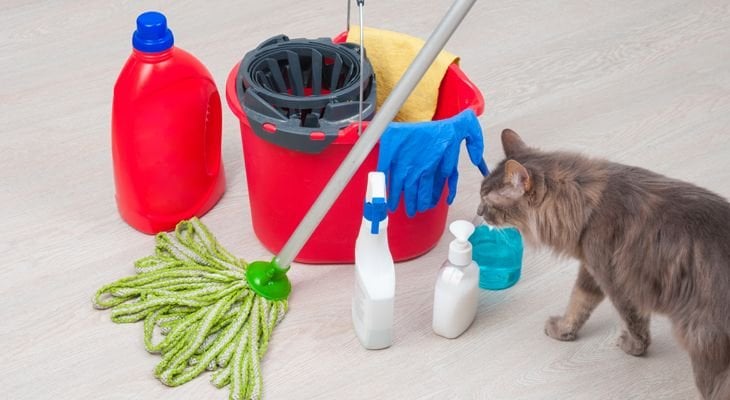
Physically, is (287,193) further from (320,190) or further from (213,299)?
(213,299)

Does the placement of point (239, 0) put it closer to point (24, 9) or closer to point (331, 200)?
point (24, 9)

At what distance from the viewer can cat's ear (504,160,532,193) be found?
1.67 metres

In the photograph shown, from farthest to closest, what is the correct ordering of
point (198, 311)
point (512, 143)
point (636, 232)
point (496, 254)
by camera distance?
point (496, 254)
point (198, 311)
point (512, 143)
point (636, 232)

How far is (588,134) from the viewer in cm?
242

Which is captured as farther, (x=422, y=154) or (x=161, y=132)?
(x=161, y=132)

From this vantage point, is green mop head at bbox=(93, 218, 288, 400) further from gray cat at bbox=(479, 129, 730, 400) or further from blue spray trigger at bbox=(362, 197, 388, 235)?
gray cat at bbox=(479, 129, 730, 400)

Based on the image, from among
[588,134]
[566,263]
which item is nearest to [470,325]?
[566,263]

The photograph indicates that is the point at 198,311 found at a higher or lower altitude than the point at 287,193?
lower

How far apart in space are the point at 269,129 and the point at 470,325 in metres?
0.52

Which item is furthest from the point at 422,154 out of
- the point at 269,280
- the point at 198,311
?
the point at 198,311

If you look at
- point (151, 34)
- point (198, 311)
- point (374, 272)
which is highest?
point (151, 34)

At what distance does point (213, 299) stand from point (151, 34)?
0.49 meters

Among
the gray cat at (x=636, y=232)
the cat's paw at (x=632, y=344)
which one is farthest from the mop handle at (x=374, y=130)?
the cat's paw at (x=632, y=344)

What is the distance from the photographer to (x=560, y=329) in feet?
6.30
